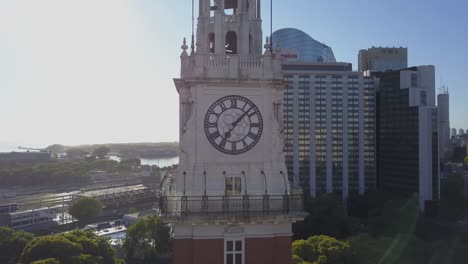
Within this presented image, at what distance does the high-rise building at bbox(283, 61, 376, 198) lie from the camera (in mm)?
93688

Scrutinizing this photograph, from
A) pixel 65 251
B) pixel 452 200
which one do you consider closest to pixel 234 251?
pixel 65 251

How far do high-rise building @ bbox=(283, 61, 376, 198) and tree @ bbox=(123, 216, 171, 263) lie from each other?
4666 centimetres

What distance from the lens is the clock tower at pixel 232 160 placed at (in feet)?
50.8

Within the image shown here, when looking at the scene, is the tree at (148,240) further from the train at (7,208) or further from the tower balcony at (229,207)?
the train at (7,208)

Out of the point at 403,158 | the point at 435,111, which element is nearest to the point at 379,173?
the point at 403,158

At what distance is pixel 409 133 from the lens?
8669 centimetres

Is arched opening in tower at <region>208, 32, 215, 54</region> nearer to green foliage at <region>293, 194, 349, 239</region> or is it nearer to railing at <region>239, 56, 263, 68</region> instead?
railing at <region>239, 56, 263, 68</region>

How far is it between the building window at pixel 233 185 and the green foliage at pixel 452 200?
76.4 metres

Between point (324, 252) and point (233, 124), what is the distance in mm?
23439

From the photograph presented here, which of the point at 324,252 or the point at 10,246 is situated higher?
the point at 324,252

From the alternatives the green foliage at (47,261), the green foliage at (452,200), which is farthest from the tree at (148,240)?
the green foliage at (452,200)

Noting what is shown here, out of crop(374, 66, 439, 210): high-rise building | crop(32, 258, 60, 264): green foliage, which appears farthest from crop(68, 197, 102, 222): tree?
crop(374, 66, 439, 210): high-rise building

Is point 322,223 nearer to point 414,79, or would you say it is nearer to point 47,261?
point 47,261

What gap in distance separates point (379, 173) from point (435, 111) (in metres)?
19.0
